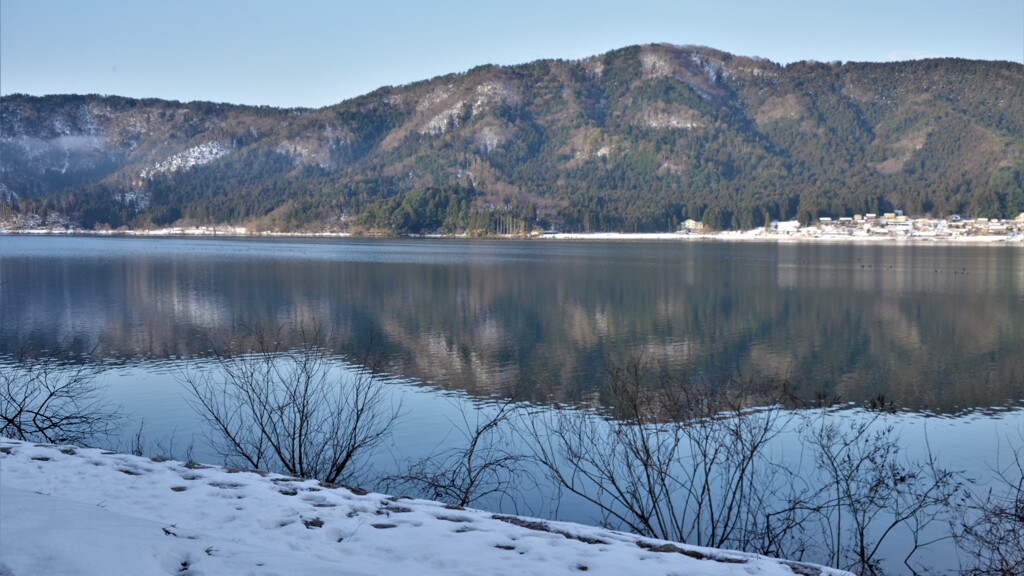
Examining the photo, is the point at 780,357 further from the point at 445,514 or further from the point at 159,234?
the point at 159,234

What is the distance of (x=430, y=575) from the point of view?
609 centimetres

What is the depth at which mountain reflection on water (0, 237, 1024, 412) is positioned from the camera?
21.4 metres

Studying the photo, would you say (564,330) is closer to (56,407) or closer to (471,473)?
(471,473)

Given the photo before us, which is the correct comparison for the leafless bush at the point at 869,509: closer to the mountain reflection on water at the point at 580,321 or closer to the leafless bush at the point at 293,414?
the mountain reflection on water at the point at 580,321

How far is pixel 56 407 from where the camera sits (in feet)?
52.3

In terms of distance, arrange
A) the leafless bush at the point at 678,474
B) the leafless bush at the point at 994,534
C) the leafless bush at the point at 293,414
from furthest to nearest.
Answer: the leafless bush at the point at 293,414 < the leafless bush at the point at 678,474 < the leafless bush at the point at 994,534

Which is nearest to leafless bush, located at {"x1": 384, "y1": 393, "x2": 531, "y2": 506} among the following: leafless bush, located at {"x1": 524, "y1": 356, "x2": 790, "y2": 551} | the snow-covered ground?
leafless bush, located at {"x1": 524, "y1": 356, "x2": 790, "y2": 551}

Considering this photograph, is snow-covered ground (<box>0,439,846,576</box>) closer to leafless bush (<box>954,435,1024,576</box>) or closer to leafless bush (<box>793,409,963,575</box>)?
leafless bush (<box>954,435,1024,576</box>)

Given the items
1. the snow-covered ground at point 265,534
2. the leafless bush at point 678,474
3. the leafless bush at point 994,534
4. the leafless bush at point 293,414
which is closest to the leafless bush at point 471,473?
the leafless bush at point 678,474

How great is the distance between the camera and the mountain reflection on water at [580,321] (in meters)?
21.4

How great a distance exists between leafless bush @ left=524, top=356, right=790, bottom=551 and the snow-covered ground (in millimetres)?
2377

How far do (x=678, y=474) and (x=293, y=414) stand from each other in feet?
24.1

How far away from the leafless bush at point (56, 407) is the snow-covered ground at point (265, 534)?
15.2ft

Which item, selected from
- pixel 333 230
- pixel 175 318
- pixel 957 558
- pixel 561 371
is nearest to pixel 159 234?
pixel 333 230
